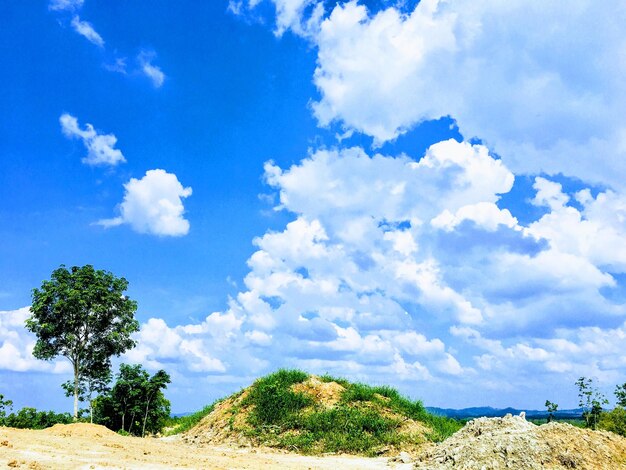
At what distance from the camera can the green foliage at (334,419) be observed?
2067 cm

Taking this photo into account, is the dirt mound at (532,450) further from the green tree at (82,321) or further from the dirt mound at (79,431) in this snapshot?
the green tree at (82,321)

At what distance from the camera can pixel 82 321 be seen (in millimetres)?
31312

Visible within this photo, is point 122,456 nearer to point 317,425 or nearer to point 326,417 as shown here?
point 317,425

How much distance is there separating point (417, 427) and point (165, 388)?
48.2 feet

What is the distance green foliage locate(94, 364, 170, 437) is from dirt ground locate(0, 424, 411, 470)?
22.9 feet

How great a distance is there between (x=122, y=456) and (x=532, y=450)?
12.6m

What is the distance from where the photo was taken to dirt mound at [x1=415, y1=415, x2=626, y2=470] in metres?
15.0

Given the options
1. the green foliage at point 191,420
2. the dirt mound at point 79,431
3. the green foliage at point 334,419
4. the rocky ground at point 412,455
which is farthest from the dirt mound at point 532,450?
the green foliage at point 191,420

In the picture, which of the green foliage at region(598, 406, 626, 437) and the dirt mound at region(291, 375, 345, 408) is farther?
the green foliage at region(598, 406, 626, 437)

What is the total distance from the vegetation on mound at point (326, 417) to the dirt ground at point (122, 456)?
43.9 inches

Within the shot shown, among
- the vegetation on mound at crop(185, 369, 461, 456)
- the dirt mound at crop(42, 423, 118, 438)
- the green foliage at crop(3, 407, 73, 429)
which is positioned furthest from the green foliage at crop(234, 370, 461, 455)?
the green foliage at crop(3, 407, 73, 429)

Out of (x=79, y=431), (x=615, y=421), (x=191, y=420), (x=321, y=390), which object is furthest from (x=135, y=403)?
(x=615, y=421)

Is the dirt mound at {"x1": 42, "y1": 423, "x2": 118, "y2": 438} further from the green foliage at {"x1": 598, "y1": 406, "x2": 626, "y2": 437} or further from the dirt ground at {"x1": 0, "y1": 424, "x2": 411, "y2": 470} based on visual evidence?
the green foliage at {"x1": 598, "y1": 406, "x2": 626, "y2": 437}

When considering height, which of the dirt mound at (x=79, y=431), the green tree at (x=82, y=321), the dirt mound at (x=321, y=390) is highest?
the green tree at (x=82, y=321)
